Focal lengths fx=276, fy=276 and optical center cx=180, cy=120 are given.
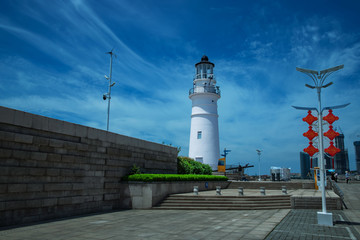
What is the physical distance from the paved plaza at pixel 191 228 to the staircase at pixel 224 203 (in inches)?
116

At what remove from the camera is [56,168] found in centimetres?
1214

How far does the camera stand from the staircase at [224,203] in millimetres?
15804

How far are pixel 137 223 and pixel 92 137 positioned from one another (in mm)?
5442

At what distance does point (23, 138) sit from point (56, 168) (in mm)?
2133

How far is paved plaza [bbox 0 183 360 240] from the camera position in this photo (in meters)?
8.83

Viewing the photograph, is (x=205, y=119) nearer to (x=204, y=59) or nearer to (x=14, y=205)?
(x=204, y=59)

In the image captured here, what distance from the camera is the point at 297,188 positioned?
86.0ft

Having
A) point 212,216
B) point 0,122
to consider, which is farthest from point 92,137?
point 212,216

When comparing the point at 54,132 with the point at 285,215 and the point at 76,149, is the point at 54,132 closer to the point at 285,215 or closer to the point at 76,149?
the point at 76,149

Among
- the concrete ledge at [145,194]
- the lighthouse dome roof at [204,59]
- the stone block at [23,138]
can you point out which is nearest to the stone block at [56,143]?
the stone block at [23,138]

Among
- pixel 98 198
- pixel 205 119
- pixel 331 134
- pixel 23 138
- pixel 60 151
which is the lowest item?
pixel 98 198

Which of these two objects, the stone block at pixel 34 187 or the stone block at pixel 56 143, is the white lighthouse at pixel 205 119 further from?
the stone block at pixel 34 187

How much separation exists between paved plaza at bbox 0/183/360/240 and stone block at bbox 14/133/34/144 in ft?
10.3

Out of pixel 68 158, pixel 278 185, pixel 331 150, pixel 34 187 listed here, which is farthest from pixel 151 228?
pixel 278 185
